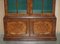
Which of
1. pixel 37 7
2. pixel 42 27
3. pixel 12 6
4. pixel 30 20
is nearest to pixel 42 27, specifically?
pixel 42 27

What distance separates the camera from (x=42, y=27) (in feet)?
13.3

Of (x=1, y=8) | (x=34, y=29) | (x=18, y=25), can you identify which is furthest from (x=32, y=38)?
(x=1, y=8)

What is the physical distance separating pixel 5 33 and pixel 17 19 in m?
0.49

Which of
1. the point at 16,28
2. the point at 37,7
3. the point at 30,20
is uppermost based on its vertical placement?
the point at 37,7

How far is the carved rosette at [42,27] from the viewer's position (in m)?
4.05

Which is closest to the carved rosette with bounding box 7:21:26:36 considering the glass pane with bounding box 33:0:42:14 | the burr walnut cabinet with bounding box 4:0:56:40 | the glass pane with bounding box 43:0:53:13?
the burr walnut cabinet with bounding box 4:0:56:40

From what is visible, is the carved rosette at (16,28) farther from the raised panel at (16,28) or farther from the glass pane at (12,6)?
the glass pane at (12,6)

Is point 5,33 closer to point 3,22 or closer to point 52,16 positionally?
point 3,22

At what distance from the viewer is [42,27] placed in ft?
13.3

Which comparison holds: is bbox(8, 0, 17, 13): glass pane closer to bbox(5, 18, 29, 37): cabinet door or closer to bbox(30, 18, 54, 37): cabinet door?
bbox(5, 18, 29, 37): cabinet door

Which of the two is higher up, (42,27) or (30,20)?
(30,20)

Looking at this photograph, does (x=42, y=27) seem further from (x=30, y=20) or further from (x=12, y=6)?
(x=12, y=6)

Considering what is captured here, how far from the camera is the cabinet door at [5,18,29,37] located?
13.2 feet

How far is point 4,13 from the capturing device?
4.02 m
